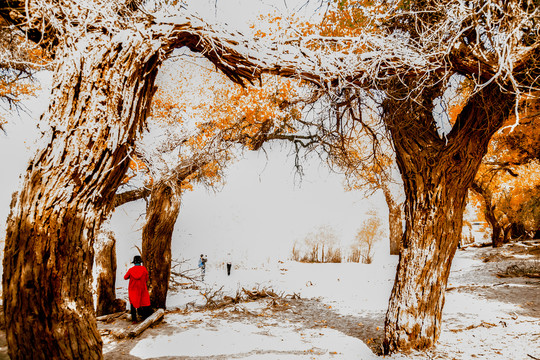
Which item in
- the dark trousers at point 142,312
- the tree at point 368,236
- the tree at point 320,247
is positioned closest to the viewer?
the dark trousers at point 142,312

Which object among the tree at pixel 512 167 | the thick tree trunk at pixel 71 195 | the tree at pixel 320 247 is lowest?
the tree at pixel 320 247

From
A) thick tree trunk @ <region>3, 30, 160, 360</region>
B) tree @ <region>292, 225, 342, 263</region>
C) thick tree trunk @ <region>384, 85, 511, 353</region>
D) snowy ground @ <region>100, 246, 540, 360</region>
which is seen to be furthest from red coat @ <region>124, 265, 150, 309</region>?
tree @ <region>292, 225, 342, 263</region>

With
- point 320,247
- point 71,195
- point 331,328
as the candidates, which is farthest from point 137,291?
point 320,247

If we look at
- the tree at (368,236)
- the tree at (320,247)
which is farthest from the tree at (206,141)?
the tree at (368,236)

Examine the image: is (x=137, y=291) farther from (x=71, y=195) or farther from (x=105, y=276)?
(x=71, y=195)

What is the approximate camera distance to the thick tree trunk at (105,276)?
7.87 m

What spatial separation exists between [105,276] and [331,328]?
5716 mm

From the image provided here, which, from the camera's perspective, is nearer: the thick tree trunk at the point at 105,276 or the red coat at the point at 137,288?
the red coat at the point at 137,288

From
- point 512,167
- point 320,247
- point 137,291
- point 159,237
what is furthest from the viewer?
point 320,247

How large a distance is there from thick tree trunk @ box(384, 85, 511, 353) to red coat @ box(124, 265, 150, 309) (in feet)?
16.1

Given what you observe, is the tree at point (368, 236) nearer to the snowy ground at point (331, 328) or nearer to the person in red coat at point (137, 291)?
the snowy ground at point (331, 328)

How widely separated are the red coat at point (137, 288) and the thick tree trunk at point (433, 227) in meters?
4.92

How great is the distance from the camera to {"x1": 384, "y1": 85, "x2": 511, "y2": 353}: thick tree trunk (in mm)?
4000

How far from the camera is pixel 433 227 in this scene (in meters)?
4.03
